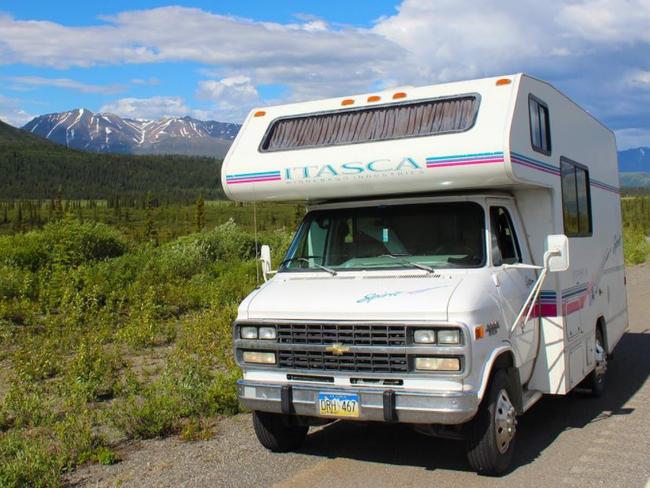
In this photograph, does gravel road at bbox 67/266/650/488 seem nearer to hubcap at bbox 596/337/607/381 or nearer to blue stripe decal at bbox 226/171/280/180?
hubcap at bbox 596/337/607/381

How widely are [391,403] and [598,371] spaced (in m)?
3.87

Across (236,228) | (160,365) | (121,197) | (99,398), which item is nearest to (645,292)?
(236,228)

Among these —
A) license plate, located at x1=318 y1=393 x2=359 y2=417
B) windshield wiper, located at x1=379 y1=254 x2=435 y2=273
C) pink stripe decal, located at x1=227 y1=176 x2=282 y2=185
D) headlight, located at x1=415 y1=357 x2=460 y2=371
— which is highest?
pink stripe decal, located at x1=227 y1=176 x2=282 y2=185

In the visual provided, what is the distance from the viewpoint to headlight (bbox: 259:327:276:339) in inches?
247

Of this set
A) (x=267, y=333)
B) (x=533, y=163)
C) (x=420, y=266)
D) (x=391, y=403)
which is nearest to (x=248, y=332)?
(x=267, y=333)

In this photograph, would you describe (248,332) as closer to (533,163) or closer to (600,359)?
(533,163)

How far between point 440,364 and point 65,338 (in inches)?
273

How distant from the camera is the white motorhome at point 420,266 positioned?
5.80 metres

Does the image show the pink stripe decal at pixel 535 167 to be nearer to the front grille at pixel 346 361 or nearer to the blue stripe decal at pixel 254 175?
the front grille at pixel 346 361

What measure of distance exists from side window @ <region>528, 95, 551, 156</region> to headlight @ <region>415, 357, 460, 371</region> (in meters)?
2.28

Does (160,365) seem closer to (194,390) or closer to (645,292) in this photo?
(194,390)

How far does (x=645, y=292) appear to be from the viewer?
1933cm

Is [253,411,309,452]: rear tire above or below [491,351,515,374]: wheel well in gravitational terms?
below

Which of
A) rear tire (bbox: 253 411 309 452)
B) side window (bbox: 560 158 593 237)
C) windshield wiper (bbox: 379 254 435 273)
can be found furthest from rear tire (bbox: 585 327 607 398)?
Result: rear tire (bbox: 253 411 309 452)
